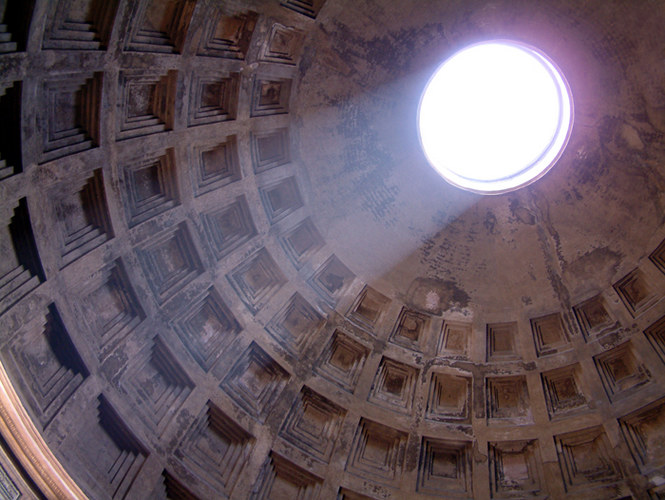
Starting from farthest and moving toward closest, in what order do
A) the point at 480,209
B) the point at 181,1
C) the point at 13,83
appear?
the point at 480,209 → the point at 181,1 → the point at 13,83

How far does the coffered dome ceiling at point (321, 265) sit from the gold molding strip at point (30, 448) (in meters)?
0.10

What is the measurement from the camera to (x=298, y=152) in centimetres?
1447

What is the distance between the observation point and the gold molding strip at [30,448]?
27.1ft

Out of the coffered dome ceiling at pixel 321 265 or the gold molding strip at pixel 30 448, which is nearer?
the gold molding strip at pixel 30 448

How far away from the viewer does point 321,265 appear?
15.1m

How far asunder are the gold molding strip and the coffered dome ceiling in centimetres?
10

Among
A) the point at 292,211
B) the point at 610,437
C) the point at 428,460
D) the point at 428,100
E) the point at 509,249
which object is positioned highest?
the point at 428,100

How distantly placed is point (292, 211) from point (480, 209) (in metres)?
5.17

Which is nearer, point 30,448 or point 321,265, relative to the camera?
point 30,448

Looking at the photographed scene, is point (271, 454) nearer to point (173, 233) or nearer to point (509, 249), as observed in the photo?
point (173, 233)

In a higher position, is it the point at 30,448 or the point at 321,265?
the point at 321,265

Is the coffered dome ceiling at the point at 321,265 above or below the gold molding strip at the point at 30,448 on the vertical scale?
above

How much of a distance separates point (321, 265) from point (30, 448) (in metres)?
8.32

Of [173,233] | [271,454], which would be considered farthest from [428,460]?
[173,233]
